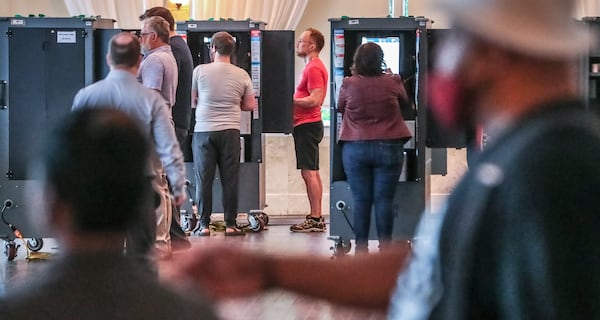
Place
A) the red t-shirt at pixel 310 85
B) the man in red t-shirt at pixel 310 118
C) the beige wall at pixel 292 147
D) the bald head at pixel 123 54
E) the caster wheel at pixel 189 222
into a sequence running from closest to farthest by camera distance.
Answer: the bald head at pixel 123 54 < the red t-shirt at pixel 310 85 < the man in red t-shirt at pixel 310 118 < the caster wheel at pixel 189 222 < the beige wall at pixel 292 147

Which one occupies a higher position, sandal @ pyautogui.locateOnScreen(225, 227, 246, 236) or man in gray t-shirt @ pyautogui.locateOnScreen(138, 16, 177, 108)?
man in gray t-shirt @ pyautogui.locateOnScreen(138, 16, 177, 108)

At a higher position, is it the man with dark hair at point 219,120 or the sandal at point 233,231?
the man with dark hair at point 219,120

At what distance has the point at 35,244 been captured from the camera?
8.38 metres

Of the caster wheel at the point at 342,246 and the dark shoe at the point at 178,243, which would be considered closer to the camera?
the dark shoe at the point at 178,243

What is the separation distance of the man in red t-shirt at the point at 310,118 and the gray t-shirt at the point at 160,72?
1.90 meters

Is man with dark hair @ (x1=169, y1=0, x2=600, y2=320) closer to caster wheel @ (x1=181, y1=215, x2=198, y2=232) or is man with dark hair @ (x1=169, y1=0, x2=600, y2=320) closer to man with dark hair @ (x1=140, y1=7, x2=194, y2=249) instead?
man with dark hair @ (x1=140, y1=7, x2=194, y2=249)

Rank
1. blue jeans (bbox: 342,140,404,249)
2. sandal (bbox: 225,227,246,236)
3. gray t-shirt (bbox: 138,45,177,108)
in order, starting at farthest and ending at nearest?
sandal (bbox: 225,227,246,236) < blue jeans (bbox: 342,140,404,249) < gray t-shirt (bbox: 138,45,177,108)

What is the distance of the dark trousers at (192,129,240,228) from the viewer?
884cm

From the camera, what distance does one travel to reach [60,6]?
1216cm

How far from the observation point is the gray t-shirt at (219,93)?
859 centimetres

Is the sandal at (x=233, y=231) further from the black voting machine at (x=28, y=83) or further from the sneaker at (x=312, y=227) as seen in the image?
the black voting machine at (x=28, y=83)

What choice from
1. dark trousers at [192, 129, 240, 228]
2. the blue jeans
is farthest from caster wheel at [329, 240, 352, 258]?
dark trousers at [192, 129, 240, 228]

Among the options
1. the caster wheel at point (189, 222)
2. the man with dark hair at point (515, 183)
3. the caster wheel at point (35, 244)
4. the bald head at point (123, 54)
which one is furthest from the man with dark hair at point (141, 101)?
the man with dark hair at point (515, 183)

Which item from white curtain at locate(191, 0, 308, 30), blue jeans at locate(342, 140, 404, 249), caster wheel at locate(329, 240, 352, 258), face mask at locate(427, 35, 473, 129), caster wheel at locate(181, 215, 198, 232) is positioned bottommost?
caster wheel at locate(329, 240, 352, 258)
